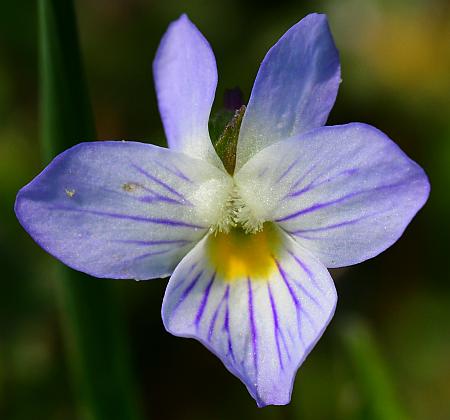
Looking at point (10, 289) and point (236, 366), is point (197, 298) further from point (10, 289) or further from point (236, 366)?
point (10, 289)

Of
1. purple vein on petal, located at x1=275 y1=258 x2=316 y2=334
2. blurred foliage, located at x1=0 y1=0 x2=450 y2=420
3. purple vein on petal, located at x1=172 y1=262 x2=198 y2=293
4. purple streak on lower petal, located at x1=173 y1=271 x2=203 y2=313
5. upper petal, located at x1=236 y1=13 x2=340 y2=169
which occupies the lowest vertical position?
blurred foliage, located at x1=0 y1=0 x2=450 y2=420

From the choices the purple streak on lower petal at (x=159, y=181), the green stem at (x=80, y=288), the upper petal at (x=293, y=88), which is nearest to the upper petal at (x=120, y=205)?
the purple streak on lower petal at (x=159, y=181)

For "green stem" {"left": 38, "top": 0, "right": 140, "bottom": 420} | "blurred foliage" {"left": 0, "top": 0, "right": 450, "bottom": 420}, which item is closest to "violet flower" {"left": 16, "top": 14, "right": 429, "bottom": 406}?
"green stem" {"left": 38, "top": 0, "right": 140, "bottom": 420}

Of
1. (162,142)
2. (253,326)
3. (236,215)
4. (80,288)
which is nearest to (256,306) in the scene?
(253,326)

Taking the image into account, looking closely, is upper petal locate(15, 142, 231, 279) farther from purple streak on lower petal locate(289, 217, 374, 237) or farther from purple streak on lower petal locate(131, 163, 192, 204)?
purple streak on lower petal locate(289, 217, 374, 237)

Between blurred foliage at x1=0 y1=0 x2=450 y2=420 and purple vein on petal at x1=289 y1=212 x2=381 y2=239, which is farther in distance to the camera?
blurred foliage at x1=0 y1=0 x2=450 y2=420

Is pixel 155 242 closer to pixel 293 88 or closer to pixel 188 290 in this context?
pixel 188 290

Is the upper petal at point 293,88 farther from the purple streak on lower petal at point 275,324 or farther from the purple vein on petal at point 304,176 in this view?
the purple streak on lower petal at point 275,324

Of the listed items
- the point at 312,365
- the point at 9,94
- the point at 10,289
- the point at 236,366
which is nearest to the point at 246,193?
the point at 236,366
